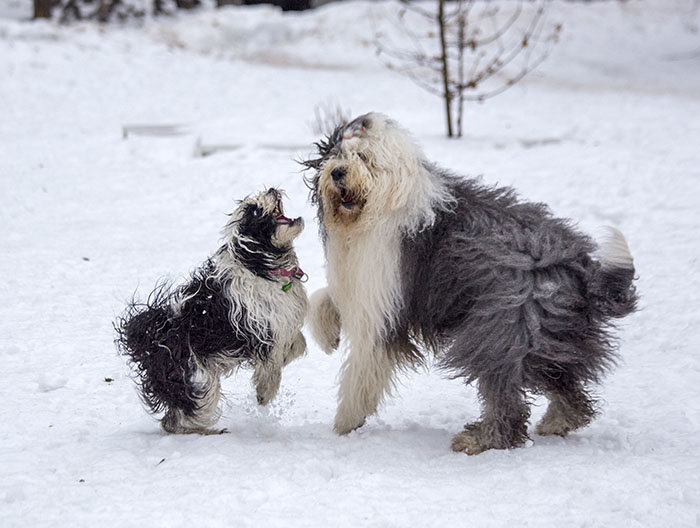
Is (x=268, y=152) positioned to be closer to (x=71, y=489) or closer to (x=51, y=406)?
(x=51, y=406)

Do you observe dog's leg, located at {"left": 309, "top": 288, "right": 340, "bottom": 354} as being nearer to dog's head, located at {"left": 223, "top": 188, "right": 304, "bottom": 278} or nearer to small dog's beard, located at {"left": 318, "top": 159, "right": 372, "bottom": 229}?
dog's head, located at {"left": 223, "top": 188, "right": 304, "bottom": 278}

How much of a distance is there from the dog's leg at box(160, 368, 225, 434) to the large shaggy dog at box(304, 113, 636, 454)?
715 millimetres

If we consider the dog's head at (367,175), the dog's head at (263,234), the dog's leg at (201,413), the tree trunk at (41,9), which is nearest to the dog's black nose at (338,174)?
the dog's head at (367,175)

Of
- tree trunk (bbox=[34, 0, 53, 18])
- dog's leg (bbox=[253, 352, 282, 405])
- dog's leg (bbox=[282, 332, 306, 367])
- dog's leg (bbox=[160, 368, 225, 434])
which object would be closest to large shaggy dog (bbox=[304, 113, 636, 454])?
dog's leg (bbox=[282, 332, 306, 367])

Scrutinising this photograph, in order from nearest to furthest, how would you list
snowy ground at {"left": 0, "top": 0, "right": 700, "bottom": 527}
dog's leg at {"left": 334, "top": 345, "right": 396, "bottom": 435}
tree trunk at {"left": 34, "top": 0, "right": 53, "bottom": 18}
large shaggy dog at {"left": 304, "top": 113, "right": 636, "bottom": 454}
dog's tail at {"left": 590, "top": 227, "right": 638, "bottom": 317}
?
snowy ground at {"left": 0, "top": 0, "right": 700, "bottom": 527}
large shaggy dog at {"left": 304, "top": 113, "right": 636, "bottom": 454}
dog's tail at {"left": 590, "top": 227, "right": 638, "bottom": 317}
dog's leg at {"left": 334, "top": 345, "right": 396, "bottom": 435}
tree trunk at {"left": 34, "top": 0, "right": 53, "bottom": 18}

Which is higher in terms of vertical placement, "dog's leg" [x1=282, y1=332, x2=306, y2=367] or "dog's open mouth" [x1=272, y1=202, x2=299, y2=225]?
"dog's open mouth" [x1=272, y1=202, x2=299, y2=225]

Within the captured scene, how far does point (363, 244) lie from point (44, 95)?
10540 mm

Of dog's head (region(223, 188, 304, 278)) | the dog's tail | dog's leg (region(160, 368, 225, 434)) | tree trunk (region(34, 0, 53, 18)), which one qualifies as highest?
tree trunk (region(34, 0, 53, 18))

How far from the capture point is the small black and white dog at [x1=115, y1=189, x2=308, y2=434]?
A: 12.7 feet

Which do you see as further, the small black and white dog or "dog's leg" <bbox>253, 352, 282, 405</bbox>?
"dog's leg" <bbox>253, 352, 282, 405</bbox>

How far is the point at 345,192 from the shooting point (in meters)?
3.86

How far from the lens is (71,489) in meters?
3.27

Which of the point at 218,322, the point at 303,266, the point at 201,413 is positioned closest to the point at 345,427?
the point at 201,413

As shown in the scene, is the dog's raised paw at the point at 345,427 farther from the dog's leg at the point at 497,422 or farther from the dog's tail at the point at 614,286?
the dog's tail at the point at 614,286
